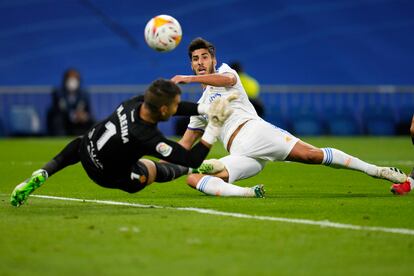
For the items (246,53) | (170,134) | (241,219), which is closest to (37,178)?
(241,219)

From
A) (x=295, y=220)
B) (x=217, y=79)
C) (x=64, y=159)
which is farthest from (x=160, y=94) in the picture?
(x=217, y=79)

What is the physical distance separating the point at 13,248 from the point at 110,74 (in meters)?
21.2

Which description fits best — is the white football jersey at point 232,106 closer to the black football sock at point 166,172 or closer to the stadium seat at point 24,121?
the black football sock at point 166,172

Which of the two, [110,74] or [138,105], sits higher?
[138,105]

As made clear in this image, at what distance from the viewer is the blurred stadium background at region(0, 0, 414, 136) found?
1086 inches

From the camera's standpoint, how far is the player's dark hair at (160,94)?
358 inches

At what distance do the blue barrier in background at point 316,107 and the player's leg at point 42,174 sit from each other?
56.1 feet

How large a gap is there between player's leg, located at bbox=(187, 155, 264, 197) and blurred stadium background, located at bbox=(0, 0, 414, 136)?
16.2m

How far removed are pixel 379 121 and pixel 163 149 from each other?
19.8m

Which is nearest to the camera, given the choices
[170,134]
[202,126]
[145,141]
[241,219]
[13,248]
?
[13,248]

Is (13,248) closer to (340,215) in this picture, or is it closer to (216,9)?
(340,215)

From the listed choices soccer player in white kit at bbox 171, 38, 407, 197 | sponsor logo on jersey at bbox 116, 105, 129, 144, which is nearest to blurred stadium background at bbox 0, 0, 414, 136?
soccer player in white kit at bbox 171, 38, 407, 197

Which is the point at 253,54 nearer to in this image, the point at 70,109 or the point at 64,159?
the point at 70,109

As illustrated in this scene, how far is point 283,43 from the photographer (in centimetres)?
2864
